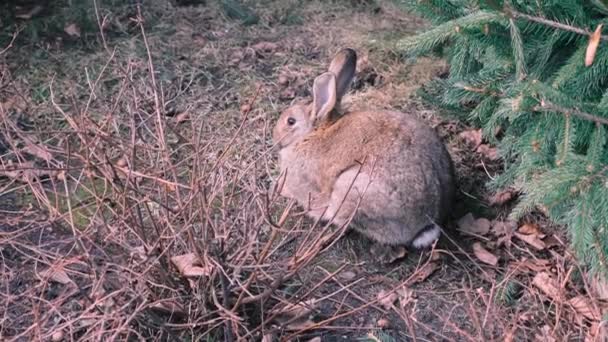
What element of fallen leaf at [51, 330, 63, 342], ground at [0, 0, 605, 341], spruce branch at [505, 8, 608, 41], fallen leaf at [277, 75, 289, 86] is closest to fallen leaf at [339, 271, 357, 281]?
ground at [0, 0, 605, 341]

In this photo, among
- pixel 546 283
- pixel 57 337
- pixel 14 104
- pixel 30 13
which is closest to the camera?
pixel 57 337

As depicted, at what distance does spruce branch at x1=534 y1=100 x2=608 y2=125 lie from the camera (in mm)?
3254

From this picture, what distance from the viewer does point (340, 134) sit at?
4.42 metres

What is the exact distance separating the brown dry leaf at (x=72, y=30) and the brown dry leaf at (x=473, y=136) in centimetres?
303

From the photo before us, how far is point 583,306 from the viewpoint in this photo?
3766 mm

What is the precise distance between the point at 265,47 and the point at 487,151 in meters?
2.05

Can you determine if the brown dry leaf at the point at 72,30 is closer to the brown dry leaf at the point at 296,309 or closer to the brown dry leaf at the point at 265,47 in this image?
the brown dry leaf at the point at 265,47

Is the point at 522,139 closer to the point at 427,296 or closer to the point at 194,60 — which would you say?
the point at 427,296

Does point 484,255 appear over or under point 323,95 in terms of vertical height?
under

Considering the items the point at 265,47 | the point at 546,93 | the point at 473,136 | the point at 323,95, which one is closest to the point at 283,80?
the point at 265,47

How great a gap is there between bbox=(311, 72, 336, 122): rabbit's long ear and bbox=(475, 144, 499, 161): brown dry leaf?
103cm

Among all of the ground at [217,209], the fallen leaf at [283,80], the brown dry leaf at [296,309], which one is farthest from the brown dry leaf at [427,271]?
the fallen leaf at [283,80]

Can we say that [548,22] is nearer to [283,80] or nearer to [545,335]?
[545,335]

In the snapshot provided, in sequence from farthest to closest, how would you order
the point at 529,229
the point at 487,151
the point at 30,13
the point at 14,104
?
the point at 30,13, the point at 14,104, the point at 487,151, the point at 529,229
